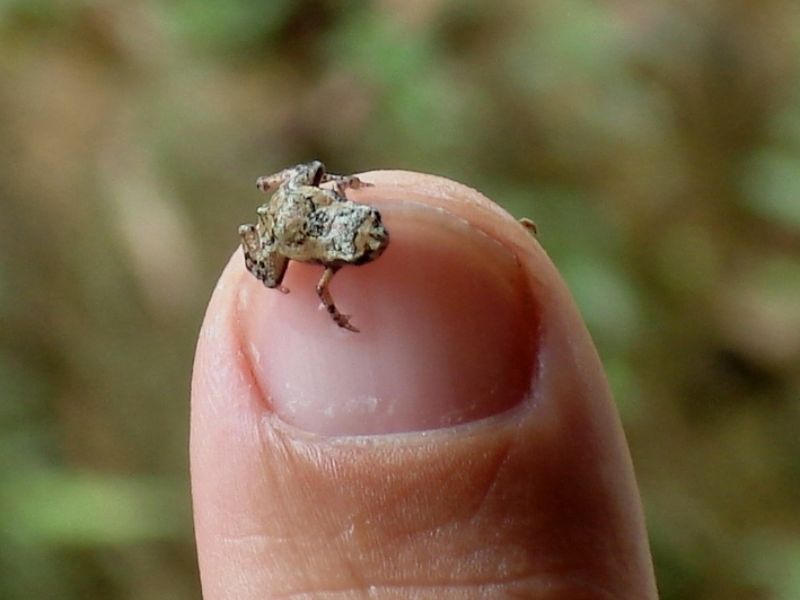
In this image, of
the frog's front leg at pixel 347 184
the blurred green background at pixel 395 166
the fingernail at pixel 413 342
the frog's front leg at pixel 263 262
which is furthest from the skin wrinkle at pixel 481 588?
the blurred green background at pixel 395 166

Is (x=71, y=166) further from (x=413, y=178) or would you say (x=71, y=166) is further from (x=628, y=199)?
(x=413, y=178)

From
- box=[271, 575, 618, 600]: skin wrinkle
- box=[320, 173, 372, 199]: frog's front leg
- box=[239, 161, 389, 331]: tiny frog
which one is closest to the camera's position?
box=[271, 575, 618, 600]: skin wrinkle

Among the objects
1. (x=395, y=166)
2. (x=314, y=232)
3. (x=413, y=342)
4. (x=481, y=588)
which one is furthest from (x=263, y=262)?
(x=395, y=166)

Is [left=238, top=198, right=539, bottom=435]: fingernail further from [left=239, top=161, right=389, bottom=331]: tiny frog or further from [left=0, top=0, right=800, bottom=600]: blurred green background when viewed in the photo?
[left=0, top=0, right=800, bottom=600]: blurred green background

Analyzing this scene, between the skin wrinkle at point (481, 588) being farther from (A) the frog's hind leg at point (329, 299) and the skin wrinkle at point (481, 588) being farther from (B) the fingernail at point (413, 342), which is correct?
(A) the frog's hind leg at point (329, 299)

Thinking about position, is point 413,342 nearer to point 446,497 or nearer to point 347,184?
point 446,497

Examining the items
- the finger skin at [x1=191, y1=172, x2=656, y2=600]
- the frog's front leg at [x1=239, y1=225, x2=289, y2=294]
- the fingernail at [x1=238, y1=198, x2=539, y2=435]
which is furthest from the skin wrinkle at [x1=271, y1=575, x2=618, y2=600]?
the frog's front leg at [x1=239, y1=225, x2=289, y2=294]
